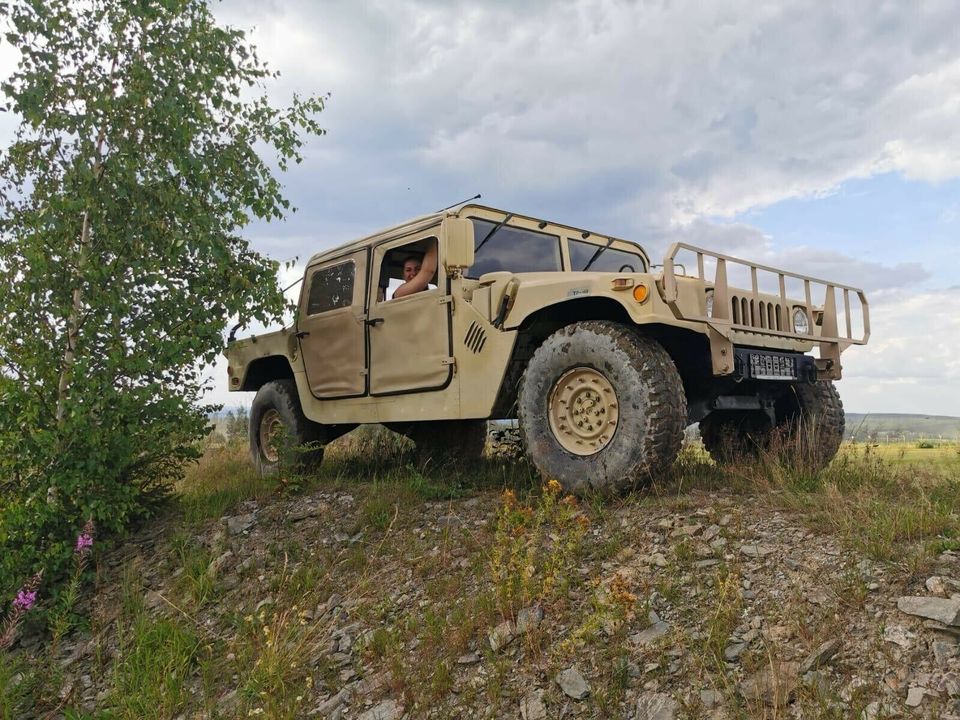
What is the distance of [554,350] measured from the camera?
15.7 feet

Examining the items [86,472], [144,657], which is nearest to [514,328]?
[144,657]

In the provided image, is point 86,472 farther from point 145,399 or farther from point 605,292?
point 605,292

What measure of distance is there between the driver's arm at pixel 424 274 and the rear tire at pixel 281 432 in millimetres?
1778

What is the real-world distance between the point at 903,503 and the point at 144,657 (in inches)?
172

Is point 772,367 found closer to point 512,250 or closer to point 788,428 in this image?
point 788,428

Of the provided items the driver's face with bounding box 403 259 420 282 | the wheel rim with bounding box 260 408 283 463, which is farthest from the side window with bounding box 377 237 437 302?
the wheel rim with bounding box 260 408 283 463

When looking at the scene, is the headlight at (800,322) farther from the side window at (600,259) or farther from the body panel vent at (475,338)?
the body panel vent at (475,338)

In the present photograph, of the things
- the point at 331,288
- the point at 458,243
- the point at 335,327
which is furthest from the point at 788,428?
the point at 331,288

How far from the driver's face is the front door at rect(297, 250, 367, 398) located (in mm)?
422

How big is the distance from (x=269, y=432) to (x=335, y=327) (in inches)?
64.5

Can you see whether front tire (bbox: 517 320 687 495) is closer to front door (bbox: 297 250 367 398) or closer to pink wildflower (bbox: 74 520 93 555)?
front door (bbox: 297 250 367 398)

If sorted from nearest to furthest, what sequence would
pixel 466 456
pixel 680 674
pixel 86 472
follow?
pixel 680 674 < pixel 86 472 < pixel 466 456

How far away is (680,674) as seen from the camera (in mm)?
2982

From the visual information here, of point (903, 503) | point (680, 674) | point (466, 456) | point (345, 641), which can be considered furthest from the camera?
point (466, 456)
